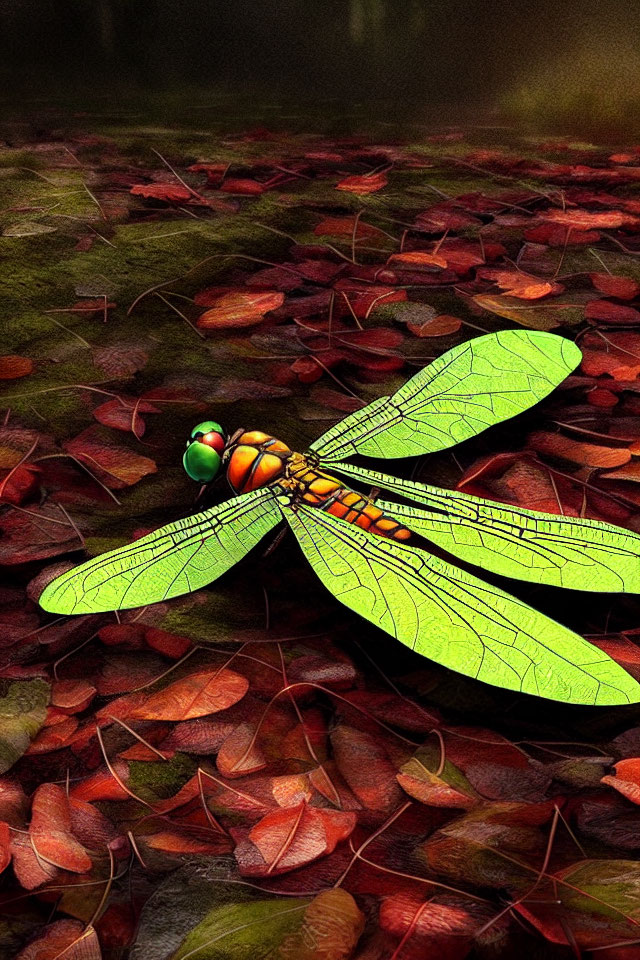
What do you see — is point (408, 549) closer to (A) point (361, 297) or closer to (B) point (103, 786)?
(B) point (103, 786)

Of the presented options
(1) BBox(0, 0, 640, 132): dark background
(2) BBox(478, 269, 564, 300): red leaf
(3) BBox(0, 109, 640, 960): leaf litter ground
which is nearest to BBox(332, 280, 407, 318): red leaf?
(3) BBox(0, 109, 640, 960): leaf litter ground

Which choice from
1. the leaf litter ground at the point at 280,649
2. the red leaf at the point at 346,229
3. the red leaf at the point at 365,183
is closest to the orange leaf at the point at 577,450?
the leaf litter ground at the point at 280,649

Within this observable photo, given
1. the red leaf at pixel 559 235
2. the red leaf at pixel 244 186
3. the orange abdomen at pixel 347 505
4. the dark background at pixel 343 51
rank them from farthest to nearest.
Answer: the dark background at pixel 343 51, the red leaf at pixel 244 186, the red leaf at pixel 559 235, the orange abdomen at pixel 347 505

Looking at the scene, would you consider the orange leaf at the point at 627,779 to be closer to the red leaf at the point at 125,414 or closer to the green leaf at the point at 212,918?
the green leaf at the point at 212,918

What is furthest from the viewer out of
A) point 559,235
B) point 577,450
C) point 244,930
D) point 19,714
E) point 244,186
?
Result: point 244,186

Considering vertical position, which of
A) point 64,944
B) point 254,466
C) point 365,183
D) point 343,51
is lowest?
point 64,944

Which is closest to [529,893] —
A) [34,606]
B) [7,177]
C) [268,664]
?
[268,664]

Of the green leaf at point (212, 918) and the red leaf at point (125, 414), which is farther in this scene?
the red leaf at point (125, 414)

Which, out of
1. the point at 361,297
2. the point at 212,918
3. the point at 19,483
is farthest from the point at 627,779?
the point at 361,297
